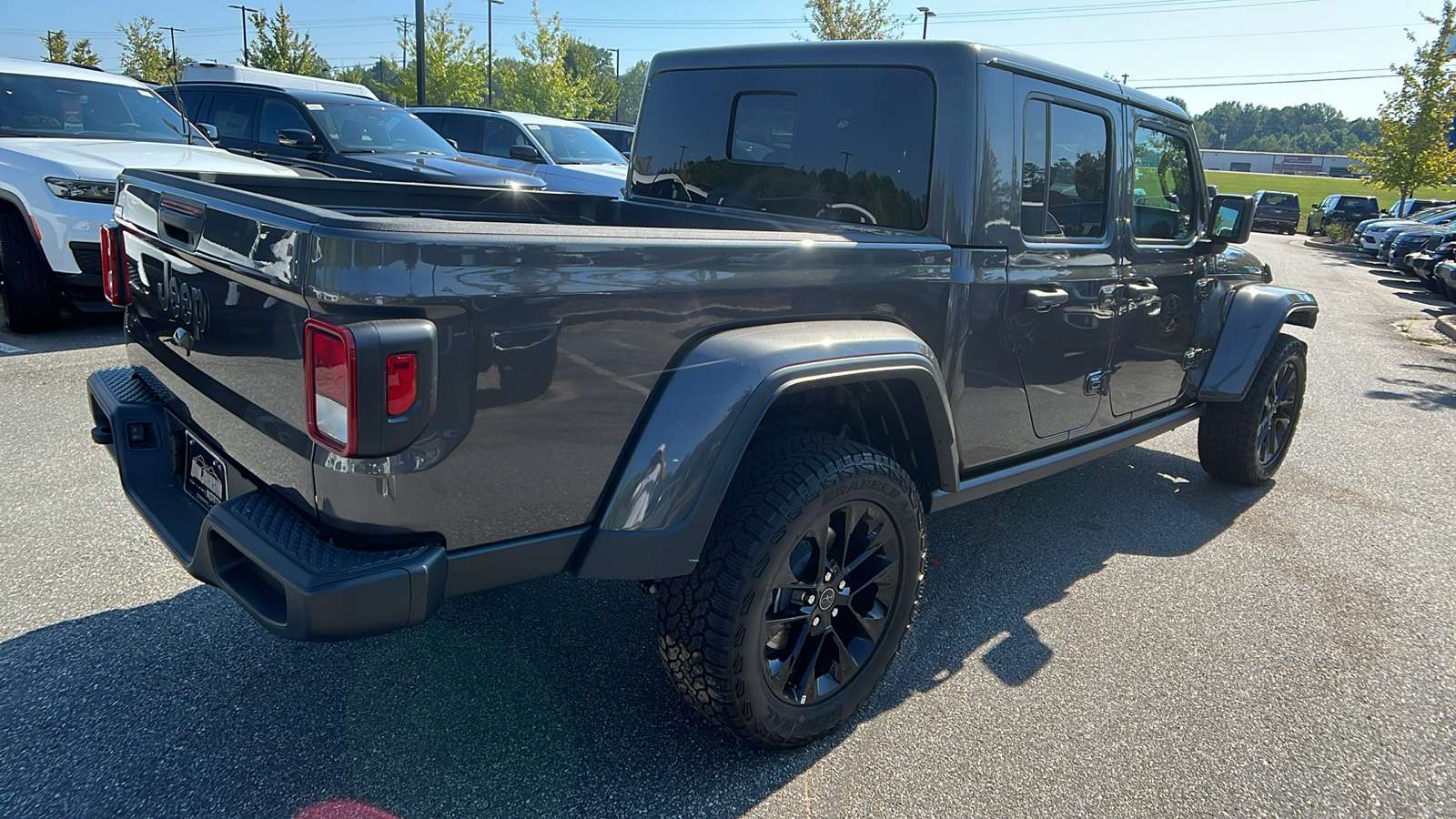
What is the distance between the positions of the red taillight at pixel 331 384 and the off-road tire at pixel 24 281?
5735 millimetres

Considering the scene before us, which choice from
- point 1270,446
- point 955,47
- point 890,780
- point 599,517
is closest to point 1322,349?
point 1270,446

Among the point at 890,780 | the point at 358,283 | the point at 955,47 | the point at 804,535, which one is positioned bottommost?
the point at 890,780

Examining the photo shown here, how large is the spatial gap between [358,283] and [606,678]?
5.07 ft

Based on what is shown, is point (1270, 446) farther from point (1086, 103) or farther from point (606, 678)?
point (606, 678)

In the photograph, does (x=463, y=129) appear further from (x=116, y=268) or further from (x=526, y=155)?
(x=116, y=268)

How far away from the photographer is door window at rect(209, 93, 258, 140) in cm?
985

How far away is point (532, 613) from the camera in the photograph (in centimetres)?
320

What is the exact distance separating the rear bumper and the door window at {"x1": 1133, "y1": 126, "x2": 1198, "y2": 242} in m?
2.86

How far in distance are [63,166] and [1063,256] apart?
6196 millimetres

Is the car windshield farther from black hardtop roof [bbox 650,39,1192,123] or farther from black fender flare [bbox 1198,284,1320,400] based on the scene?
black fender flare [bbox 1198,284,1320,400]

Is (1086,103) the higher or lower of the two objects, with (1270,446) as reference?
higher

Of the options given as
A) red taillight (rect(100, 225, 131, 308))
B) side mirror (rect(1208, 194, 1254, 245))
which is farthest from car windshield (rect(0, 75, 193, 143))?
side mirror (rect(1208, 194, 1254, 245))

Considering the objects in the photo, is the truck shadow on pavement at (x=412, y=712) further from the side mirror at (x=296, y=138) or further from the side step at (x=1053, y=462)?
the side mirror at (x=296, y=138)

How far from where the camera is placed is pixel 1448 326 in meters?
11.6
